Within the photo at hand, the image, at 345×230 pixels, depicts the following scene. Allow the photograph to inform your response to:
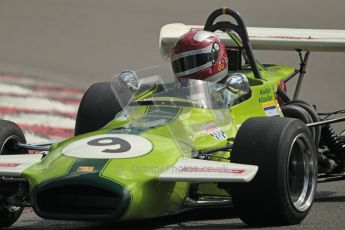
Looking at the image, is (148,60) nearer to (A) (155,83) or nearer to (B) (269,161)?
(A) (155,83)

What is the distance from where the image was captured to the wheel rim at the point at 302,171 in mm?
6797

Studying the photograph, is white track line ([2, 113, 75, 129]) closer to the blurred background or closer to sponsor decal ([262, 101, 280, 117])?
the blurred background

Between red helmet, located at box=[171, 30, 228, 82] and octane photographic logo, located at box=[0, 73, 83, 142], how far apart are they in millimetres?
3360

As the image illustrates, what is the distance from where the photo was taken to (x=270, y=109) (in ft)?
26.2

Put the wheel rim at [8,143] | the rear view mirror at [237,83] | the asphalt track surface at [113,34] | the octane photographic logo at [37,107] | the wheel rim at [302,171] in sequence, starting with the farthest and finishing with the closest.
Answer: the asphalt track surface at [113,34] < the octane photographic logo at [37,107] < the rear view mirror at [237,83] < the wheel rim at [8,143] < the wheel rim at [302,171]

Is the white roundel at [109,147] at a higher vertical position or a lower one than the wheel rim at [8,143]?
higher

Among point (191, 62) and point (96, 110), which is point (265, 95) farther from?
point (96, 110)

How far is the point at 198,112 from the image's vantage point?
7137 millimetres

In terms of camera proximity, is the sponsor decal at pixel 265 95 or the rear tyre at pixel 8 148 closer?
the rear tyre at pixel 8 148

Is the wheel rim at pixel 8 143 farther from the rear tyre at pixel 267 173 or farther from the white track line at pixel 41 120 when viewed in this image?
the white track line at pixel 41 120

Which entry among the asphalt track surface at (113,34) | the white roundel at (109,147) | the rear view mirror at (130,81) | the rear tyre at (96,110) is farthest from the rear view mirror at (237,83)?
the asphalt track surface at (113,34)

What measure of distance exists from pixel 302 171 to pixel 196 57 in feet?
4.70

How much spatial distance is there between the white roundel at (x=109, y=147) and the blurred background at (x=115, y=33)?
210 inches

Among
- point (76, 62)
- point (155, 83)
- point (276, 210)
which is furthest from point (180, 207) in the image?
point (76, 62)
